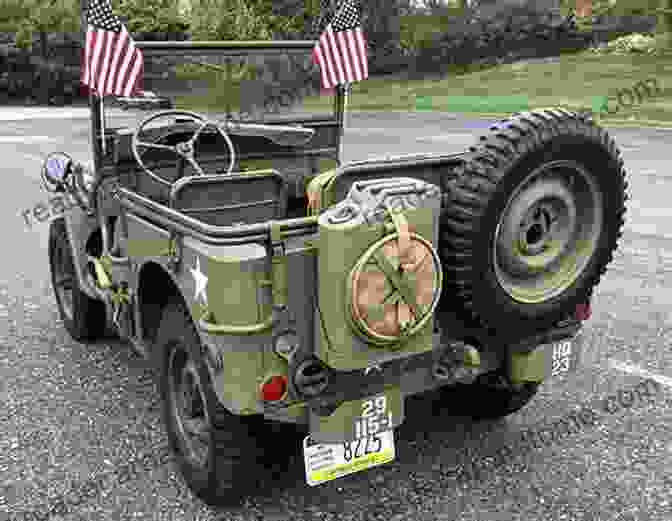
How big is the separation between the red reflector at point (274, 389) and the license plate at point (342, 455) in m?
0.22

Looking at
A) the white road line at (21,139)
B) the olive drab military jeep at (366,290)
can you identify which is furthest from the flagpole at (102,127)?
the white road line at (21,139)

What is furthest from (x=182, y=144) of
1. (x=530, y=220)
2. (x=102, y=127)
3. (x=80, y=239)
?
(x=530, y=220)

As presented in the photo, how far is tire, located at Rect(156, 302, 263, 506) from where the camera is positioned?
270 cm

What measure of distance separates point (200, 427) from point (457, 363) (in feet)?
3.53

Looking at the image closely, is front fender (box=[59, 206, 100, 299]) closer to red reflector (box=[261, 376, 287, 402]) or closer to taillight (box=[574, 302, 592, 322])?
red reflector (box=[261, 376, 287, 402])

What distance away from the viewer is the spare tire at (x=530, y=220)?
254cm

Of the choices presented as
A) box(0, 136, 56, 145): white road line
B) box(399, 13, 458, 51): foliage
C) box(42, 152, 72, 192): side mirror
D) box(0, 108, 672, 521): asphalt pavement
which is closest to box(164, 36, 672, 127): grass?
box(399, 13, 458, 51): foliage

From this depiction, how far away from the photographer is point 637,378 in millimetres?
4070

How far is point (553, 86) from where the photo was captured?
21.7 m

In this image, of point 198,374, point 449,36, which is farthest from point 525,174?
point 449,36

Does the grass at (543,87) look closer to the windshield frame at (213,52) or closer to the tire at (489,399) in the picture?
the windshield frame at (213,52)

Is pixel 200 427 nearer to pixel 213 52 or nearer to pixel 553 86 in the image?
pixel 213 52

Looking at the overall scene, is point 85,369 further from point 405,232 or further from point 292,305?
point 405,232

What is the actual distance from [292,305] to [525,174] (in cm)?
96
